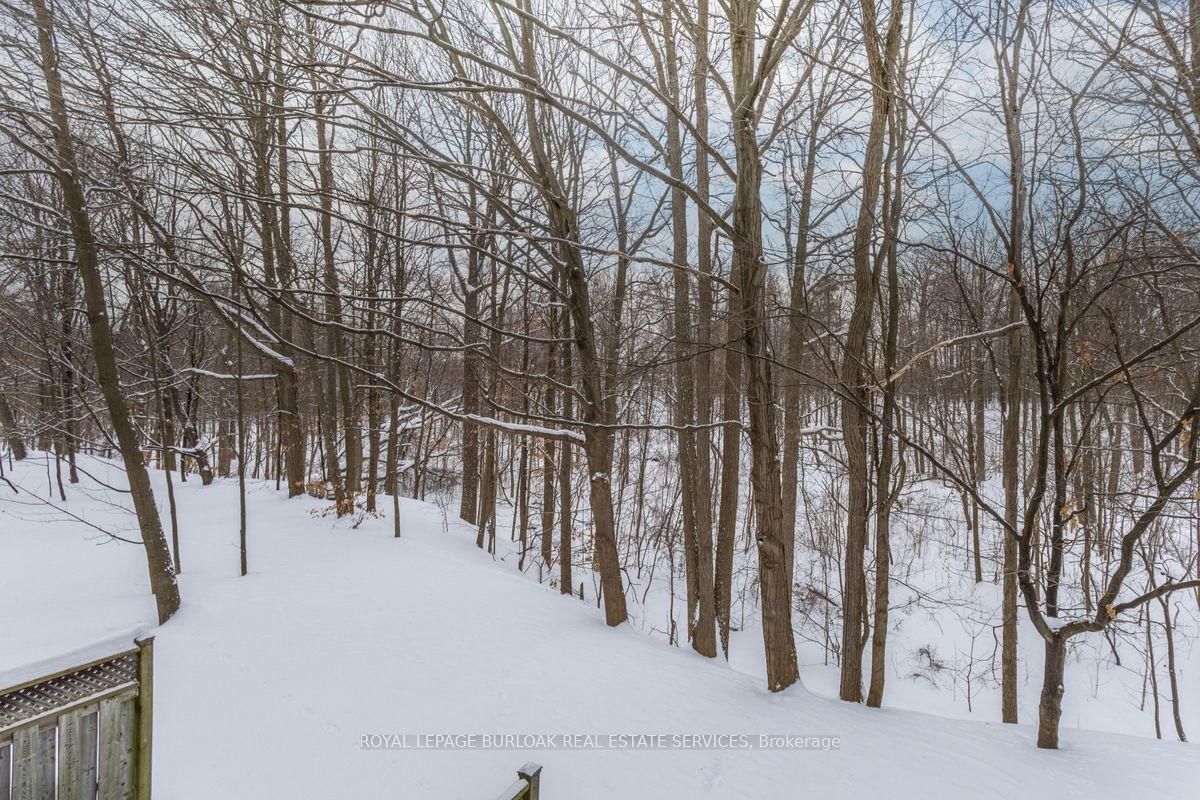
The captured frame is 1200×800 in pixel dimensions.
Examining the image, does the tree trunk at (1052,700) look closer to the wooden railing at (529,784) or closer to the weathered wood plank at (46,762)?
the wooden railing at (529,784)

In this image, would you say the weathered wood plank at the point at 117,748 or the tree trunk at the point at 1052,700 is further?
the tree trunk at the point at 1052,700

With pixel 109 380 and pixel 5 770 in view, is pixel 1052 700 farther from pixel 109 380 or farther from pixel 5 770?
pixel 109 380

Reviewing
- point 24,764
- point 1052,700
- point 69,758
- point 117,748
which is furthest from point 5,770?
point 1052,700

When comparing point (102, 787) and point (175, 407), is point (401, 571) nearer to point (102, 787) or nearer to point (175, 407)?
point (102, 787)

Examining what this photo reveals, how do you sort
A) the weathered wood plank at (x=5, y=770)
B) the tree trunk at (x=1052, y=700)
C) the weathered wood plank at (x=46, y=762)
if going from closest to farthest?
the weathered wood plank at (x=5, y=770) → the weathered wood plank at (x=46, y=762) → the tree trunk at (x=1052, y=700)

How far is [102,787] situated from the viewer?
109 inches

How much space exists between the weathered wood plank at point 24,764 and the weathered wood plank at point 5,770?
0.01 m

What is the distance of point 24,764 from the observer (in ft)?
7.98

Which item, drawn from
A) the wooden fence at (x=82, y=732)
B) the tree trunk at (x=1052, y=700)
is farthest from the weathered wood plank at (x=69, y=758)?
the tree trunk at (x=1052, y=700)

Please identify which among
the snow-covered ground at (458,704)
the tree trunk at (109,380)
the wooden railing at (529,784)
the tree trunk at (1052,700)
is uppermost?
the tree trunk at (109,380)

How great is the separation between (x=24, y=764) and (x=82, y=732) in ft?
0.75

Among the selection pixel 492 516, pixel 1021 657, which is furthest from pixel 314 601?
pixel 1021 657

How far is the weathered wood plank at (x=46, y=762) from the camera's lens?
8.14ft

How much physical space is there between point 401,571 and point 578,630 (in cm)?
292
